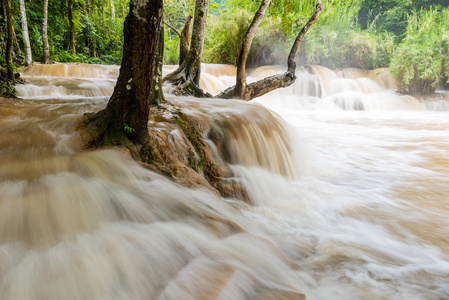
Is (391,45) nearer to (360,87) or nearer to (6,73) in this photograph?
(360,87)

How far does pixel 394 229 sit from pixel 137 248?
221cm

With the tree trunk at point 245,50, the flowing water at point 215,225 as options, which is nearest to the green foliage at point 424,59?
the tree trunk at point 245,50

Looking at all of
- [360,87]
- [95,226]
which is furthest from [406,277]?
[360,87]

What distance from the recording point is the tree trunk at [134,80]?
2.04 m

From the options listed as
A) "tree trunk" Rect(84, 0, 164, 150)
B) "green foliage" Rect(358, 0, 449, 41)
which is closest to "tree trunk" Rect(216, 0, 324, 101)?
"tree trunk" Rect(84, 0, 164, 150)

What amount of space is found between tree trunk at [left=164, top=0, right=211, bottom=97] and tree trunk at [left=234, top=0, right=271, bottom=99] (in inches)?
35.9

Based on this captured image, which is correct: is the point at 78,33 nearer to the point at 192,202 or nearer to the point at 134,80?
the point at 134,80

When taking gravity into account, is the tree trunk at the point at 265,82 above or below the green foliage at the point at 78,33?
below

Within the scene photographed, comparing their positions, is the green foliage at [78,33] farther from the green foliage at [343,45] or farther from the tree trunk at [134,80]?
the green foliage at [343,45]

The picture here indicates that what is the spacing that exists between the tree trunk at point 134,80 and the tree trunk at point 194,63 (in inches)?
142

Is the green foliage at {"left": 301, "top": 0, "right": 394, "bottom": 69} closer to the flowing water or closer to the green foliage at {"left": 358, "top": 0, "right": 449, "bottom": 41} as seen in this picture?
the green foliage at {"left": 358, "top": 0, "right": 449, "bottom": 41}

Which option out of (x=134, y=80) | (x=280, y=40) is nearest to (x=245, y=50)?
(x=134, y=80)

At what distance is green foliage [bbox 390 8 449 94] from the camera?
40.2 ft

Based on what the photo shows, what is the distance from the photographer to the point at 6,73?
462 cm
